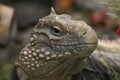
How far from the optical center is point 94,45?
494 cm

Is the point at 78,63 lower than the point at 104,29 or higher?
higher

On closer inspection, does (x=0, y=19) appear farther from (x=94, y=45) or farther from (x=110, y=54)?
(x=94, y=45)

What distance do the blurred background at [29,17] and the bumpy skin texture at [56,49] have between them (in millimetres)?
8150

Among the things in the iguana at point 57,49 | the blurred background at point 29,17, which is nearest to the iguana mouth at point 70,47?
the iguana at point 57,49

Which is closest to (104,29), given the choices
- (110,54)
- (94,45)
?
(110,54)

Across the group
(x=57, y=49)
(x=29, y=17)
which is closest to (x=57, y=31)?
(x=57, y=49)

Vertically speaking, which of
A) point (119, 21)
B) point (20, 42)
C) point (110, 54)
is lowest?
point (20, 42)

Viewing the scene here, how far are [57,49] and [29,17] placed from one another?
1110cm

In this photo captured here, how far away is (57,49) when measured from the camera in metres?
5.14

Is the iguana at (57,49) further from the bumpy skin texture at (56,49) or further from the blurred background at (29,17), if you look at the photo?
the blurred background at (29,17)

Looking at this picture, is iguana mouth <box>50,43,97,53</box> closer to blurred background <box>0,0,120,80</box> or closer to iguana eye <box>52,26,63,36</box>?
iguana eye <box>52,26,63,36</box>

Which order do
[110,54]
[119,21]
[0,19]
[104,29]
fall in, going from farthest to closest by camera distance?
[104,29]
[0,19]
[110,54]
[119,21]

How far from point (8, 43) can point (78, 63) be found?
9.33 meters

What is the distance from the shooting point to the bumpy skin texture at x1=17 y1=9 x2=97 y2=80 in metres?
5.04
